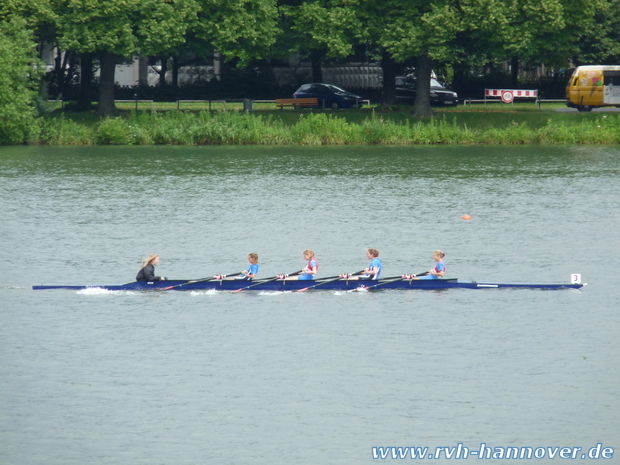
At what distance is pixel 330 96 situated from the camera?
78188mm

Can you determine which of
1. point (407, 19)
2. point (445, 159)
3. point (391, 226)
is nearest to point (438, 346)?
point (391, 226)

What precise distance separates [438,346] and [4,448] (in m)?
11.9

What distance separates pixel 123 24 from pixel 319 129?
14671 millimetres

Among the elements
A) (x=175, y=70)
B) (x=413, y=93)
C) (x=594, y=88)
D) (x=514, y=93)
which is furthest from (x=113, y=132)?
(x=594, y=88)

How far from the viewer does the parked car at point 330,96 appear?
77.8m

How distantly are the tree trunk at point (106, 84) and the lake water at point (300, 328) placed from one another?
55.9ft

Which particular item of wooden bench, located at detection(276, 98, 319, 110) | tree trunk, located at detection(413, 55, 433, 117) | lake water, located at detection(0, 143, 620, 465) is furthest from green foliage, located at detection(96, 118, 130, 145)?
tree trunk, located at detection(413, 55, 433, 117)

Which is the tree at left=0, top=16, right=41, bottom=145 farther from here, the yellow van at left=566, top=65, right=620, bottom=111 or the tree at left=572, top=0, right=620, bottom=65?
the tree at left=572, top=0, right=620, bottom=65

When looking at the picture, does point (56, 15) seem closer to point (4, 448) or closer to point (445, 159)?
point (445, 159)

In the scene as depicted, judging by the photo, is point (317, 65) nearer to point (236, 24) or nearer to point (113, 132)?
point (236, 24)

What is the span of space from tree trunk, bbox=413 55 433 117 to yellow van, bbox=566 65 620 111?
10.7 meters

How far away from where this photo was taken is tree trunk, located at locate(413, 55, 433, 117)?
71.6 m

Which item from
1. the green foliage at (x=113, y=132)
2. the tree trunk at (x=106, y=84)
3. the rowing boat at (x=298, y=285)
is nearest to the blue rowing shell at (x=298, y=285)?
the rowing boat at (x=298, y=285)

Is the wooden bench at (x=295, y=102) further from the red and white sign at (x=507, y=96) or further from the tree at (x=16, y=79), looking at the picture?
the tree at (x=16, y=79)
